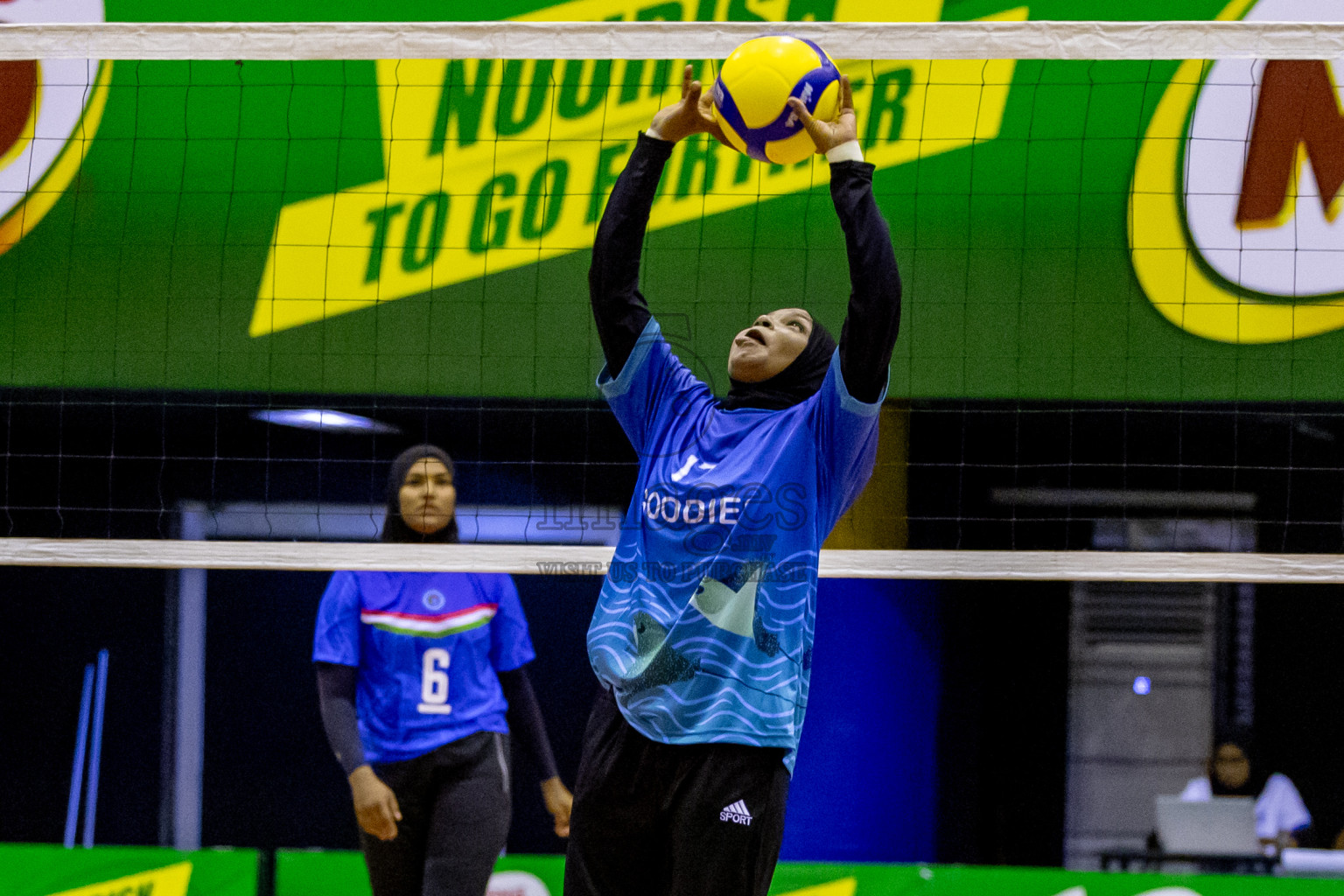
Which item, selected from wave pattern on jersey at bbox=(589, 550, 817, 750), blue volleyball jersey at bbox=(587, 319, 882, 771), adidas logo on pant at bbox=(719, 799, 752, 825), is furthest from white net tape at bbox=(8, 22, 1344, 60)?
adidas logo on pant at bbox=(719, 799, 752, 825)

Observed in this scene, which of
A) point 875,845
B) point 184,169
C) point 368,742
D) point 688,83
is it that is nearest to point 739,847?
point 688,83

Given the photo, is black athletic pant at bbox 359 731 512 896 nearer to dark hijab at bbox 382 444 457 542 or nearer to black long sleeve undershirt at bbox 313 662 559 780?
black long sleeve undershirt at bbox 313 662 559 780

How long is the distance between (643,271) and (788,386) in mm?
2107

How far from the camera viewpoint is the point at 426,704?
155 inches

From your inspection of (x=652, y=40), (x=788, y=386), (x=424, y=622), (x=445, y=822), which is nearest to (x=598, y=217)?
(x=652, y=40)

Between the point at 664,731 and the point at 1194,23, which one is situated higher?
the point at 1194,23

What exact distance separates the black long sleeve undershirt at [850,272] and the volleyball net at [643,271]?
184 cm

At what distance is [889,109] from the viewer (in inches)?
180

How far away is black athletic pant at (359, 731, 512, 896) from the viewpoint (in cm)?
376

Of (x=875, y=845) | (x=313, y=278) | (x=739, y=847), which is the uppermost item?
(x=313, y=278)

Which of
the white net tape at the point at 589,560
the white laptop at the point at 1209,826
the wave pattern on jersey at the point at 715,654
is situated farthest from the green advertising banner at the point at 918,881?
the wave pattern on jersey at the point at 715,654

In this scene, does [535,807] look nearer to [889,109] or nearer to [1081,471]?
[1081,471]

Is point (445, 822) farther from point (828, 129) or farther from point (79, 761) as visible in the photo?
point (828, 129)

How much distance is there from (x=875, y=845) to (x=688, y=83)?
11.7 ft
